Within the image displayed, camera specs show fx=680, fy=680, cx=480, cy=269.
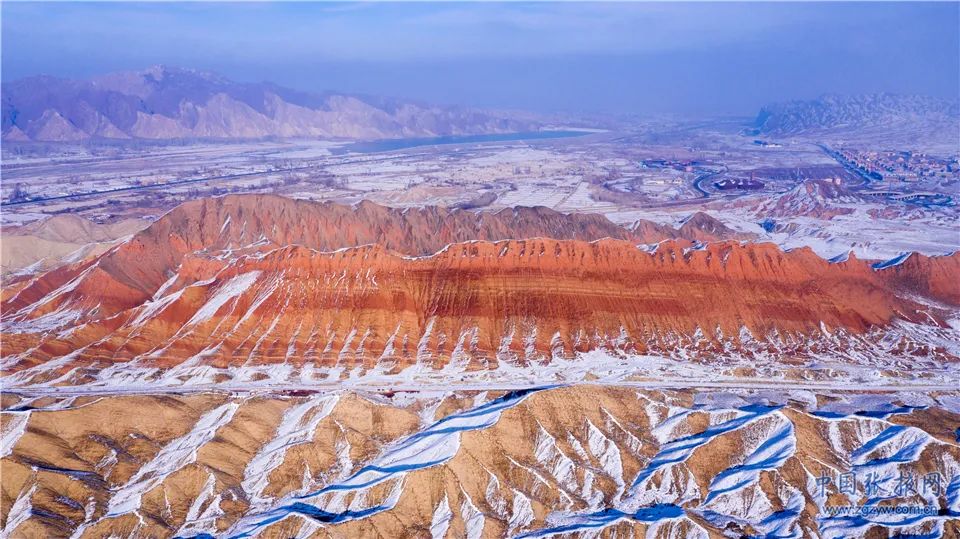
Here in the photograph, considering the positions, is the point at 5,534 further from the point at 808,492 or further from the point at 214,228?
the point at 214,228

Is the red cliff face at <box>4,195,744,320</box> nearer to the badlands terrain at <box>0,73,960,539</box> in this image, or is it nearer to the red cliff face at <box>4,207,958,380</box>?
the badlands terrain at <box>0,73,960,539</box>

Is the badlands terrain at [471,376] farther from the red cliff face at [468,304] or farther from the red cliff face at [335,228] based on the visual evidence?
the red cliff face at [335,228]

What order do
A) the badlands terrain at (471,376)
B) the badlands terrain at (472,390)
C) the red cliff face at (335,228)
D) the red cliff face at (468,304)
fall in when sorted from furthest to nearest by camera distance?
1. the red cliff face at (335,228)
2. the red cliff face at (468,304)
3. the badlands terrain at (471,376)
4. the badlands terrain at (472,390)

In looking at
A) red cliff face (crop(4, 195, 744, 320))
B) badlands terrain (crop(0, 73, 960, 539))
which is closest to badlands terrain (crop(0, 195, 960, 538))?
badlands terrain (crop(0, 73, 960, 539))

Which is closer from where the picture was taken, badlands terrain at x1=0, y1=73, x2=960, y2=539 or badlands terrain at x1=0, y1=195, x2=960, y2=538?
badlands terrain at x1=0, y1=195, x2=960, y2=538

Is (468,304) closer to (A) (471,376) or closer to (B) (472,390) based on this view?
(A) (471,376)

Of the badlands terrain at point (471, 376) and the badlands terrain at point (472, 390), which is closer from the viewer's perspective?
the badlands terrain at point (472, 390)

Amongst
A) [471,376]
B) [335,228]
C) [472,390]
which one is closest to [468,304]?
[471,376]

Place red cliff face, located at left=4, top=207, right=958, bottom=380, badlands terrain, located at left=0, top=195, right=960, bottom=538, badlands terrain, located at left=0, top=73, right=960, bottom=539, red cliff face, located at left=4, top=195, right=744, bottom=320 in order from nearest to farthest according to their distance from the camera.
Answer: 1. badlands terrain, located at left=0, top=195, right=960, bottom=538
2. badlands terrain, located at left=0, top=73, right=960, bottom=539
3. red cliff face, located at left=4, top=207, right=958, bottom=380
4. red cliff face, located at left=4, top=195, right=744, bottom=320

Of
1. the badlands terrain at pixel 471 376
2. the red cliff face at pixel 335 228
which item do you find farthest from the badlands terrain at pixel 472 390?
the red cliff face at pixel 335 228
